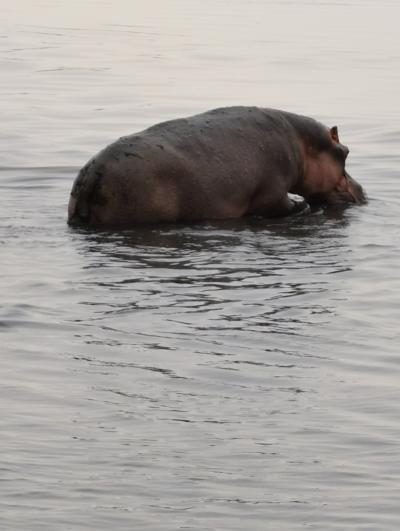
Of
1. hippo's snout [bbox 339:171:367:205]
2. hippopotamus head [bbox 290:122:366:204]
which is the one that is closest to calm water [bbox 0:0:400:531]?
hippo's snout [bbox 339:171:367:205]

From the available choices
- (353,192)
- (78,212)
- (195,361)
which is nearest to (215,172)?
(78,212)

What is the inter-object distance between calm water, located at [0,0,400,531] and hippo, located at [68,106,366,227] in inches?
7.2

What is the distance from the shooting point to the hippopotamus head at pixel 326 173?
12.0 meters

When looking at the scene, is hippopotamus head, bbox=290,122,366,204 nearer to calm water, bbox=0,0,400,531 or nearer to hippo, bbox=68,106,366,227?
hippo, bbox=68,106,366,227

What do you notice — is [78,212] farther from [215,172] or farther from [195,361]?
[195,361]

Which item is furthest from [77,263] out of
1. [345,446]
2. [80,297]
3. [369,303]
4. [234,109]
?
[345,446]

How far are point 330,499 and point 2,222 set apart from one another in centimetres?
552

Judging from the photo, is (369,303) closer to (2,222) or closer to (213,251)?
(213,251)

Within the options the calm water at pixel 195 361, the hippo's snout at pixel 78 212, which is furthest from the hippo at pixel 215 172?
the calm water at pixel 195 361

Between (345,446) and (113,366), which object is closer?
(345,446)

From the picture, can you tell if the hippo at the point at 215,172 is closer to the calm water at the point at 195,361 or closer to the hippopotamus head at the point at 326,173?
the hippopotamus head at the point at 326,173

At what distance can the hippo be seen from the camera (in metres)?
10.4

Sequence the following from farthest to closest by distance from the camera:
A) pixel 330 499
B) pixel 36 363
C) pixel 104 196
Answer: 1. pixel 104 196
2. pixel 36 363
3. pixel 330 499

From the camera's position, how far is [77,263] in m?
9.40
